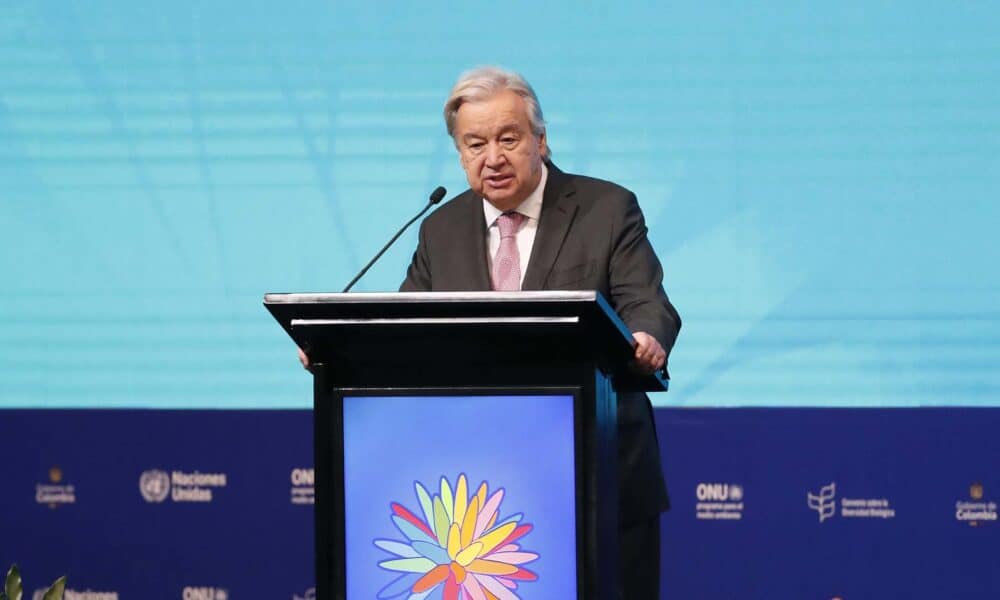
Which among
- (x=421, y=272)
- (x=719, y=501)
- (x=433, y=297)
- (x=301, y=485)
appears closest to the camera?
(x=433, y=297)

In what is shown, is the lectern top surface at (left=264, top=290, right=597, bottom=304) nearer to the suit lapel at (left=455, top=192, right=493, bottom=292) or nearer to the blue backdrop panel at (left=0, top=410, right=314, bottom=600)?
the suit lapel at (left=455, top=192, right=493, bottom=292)

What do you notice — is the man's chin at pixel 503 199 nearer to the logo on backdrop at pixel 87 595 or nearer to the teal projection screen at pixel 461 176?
the teal projection screen at pixel 461 176

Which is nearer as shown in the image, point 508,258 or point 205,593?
point 508,258

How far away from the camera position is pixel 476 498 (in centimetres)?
211

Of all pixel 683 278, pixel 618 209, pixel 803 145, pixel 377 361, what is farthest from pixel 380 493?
pixel 803 145

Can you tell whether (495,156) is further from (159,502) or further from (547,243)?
(159,502)

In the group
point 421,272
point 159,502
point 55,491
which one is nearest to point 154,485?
point 159,502

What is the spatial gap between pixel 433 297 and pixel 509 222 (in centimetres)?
74

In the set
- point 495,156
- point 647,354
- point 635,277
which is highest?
point 495,156

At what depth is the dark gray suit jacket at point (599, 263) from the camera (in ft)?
8.60

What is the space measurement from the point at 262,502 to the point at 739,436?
62.9 inches

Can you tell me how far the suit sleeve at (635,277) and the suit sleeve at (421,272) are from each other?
1.36 ft

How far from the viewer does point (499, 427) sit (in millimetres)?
2119

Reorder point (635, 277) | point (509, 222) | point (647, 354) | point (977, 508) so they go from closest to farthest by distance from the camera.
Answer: point (647, 354), point (635, 277), point (509, 222), point (977, 508)
